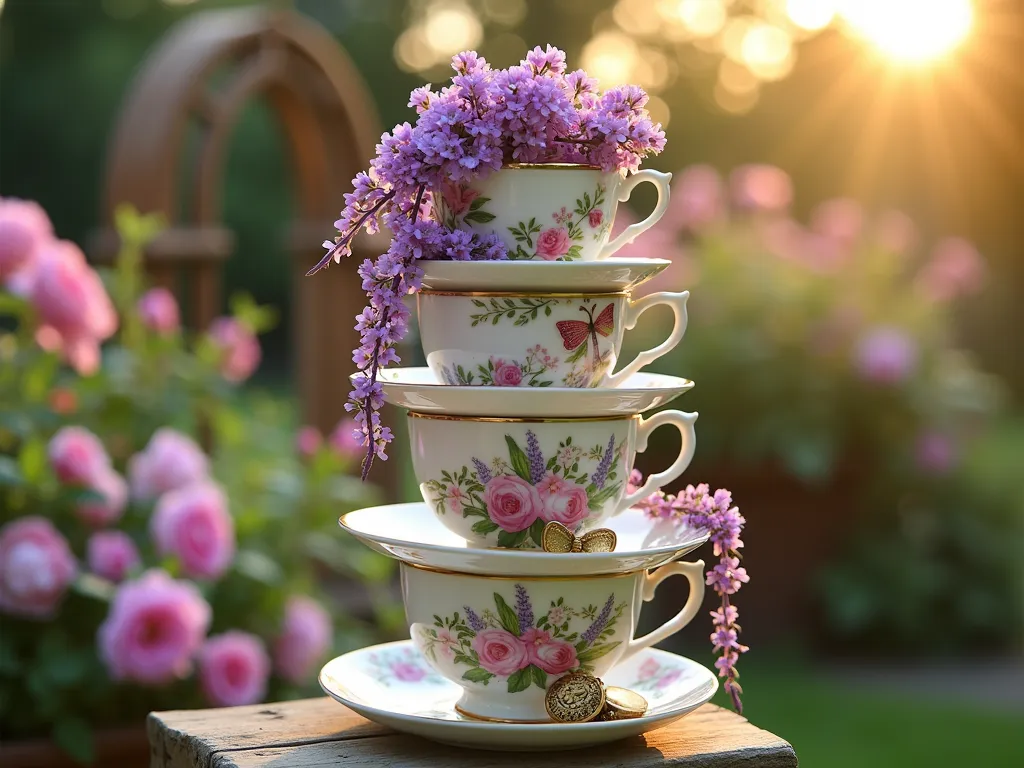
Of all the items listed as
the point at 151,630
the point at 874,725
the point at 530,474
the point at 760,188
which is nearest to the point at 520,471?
the point at 530,474

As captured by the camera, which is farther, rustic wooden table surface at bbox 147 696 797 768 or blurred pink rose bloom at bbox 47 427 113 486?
blurred pink rose bloom at bbox 47 427 113 486

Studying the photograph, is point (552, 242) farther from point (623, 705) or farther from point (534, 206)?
point (623, 705)

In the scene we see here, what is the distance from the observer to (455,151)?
141cm

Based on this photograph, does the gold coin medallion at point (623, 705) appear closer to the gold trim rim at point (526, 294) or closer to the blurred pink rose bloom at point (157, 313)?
the gold trim rim at point (526, 294)

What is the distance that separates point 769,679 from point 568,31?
16.5m

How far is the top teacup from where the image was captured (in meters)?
1.48

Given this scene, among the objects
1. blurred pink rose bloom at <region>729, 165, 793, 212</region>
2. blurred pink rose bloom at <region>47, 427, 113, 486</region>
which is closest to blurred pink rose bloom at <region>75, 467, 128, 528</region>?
blurred pink rose bloom at <region>47, 427, 113, 486</region>

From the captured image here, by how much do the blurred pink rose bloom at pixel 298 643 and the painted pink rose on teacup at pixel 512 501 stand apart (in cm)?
175

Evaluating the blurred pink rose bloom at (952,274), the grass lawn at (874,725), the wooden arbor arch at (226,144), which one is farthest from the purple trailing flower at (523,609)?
the blurred pink rose bloom at (952,274)

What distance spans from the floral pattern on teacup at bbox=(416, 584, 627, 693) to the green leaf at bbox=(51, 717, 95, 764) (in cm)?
147

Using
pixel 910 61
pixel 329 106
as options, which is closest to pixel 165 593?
pixel 329 106

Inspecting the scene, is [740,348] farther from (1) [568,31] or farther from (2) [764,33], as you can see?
(1) [568,31]

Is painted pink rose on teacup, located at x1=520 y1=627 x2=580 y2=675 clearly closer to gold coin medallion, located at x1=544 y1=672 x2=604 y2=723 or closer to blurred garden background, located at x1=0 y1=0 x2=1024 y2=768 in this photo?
gold coin medallion, located at x1=544 y1=672 x2=604 y2=723

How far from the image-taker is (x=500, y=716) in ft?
5.02
